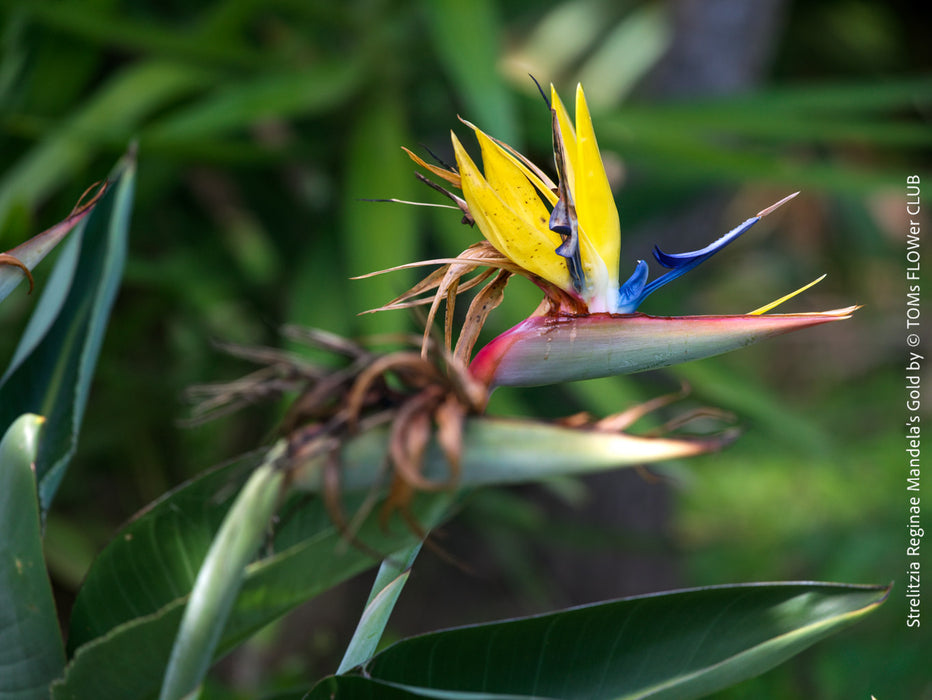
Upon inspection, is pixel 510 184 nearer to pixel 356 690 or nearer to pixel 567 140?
pixel 567 140

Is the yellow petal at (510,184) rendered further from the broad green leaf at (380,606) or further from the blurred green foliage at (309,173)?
the blurred green foliage at (309,173)

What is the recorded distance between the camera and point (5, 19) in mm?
1087

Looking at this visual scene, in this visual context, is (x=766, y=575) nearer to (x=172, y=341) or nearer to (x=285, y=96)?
(x=172, y=341)

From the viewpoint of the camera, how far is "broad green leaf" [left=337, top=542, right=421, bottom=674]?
13.8 inches

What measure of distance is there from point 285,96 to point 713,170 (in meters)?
0.60

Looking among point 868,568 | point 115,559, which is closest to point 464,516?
→ point 868,568

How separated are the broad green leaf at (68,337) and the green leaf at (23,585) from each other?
7 cm

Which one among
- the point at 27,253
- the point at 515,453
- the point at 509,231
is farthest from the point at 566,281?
the point at 27,253

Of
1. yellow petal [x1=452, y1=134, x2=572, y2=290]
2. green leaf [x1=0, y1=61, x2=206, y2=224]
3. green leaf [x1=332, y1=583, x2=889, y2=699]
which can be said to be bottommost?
green leaf [x1=332, y1=583, x2=889, y2=699]

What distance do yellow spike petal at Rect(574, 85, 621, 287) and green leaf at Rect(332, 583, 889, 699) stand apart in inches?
5.8

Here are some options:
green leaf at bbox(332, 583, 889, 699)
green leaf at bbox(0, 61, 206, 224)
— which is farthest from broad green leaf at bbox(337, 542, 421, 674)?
green leaf at bbox(0, 61, 206, 224)

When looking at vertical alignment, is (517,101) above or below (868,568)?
above

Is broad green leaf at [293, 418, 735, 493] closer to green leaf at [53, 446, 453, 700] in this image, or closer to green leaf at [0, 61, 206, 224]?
green leaf at [53, 446, 453, 700]

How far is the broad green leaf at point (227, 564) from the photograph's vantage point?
0.83ft
